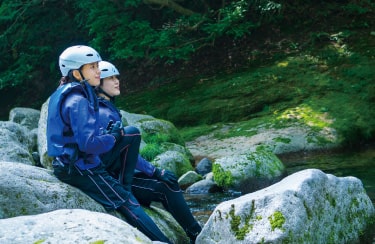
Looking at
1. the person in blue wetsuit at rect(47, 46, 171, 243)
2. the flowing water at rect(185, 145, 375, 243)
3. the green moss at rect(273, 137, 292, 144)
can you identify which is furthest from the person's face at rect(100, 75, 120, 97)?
the green moss at rect(273, 137, 292, 144)

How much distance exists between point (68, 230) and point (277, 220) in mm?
1987

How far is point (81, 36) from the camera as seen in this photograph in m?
22.6

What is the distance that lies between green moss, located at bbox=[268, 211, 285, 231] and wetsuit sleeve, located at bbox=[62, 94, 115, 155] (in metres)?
1.43

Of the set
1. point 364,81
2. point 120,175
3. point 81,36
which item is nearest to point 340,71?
point 364,81

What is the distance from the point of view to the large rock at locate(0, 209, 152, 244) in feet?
9.96

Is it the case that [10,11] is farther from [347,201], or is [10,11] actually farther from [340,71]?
[347,201]

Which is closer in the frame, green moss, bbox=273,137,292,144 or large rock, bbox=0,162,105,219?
large rock, bbox=0,162,105,219

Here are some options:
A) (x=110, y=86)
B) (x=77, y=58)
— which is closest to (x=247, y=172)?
Answer: (x=110, y=86)

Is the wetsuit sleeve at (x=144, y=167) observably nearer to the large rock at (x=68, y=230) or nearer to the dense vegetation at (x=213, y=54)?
the large rock at (x=68, y=230)

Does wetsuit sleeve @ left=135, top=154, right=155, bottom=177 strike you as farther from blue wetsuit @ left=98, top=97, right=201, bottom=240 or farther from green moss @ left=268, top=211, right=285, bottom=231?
green moss @ left=268, top=211, right=285, bottom=231

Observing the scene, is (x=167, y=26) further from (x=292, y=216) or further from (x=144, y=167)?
(x=292, y=216)

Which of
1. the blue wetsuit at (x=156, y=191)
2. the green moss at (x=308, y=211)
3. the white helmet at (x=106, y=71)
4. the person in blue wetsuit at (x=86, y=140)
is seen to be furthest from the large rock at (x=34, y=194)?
the green moss at (x=308, y=211)

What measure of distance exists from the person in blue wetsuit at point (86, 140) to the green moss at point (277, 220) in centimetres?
91

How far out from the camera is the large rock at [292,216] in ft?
15.0
